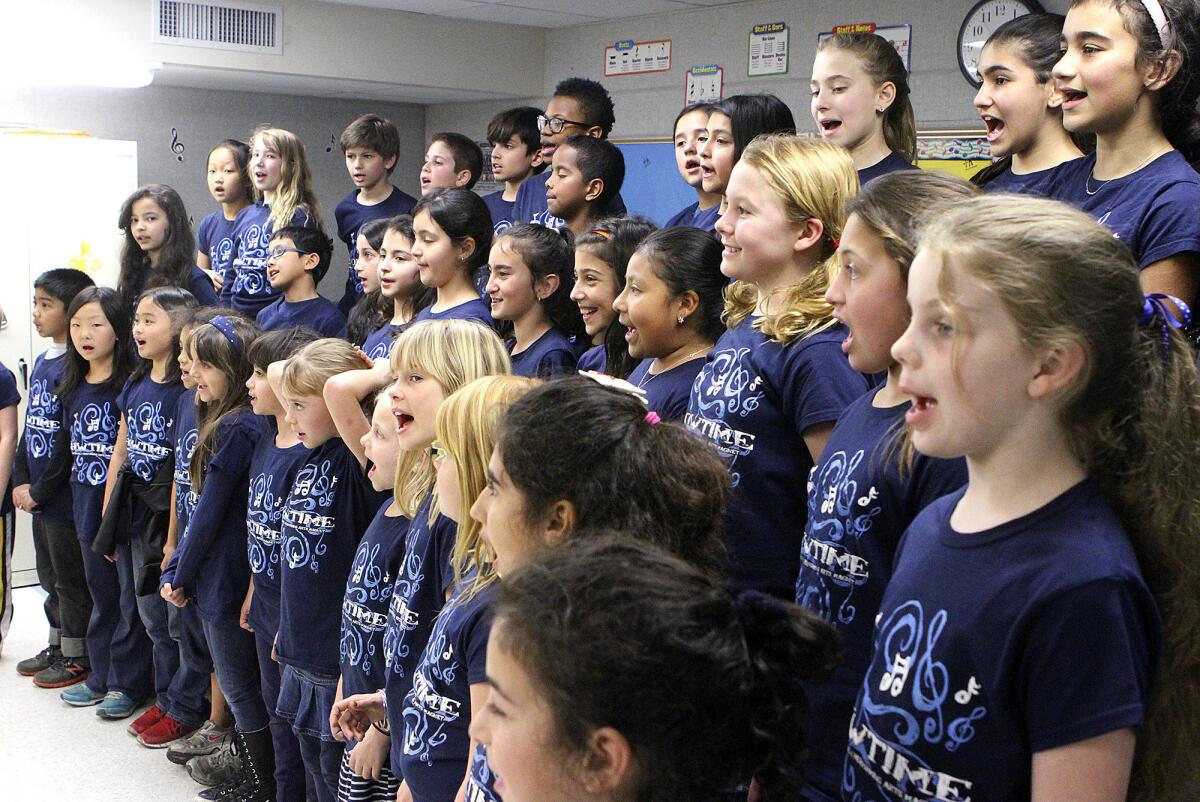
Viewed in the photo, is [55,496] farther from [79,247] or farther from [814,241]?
[814,241]

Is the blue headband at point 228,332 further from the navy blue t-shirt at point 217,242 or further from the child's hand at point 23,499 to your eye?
the child's hand at point 23,499

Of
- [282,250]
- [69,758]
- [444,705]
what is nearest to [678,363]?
[444,705]

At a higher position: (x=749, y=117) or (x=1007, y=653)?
(x=749, y=117)

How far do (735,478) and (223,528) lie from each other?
186 cm

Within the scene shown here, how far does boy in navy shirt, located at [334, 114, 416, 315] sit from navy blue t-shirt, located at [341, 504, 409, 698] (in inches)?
83.7

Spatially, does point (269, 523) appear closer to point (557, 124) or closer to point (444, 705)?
point (444, 705)

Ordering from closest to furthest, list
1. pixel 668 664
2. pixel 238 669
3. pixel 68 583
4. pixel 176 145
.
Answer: pixel 668 664 < pixel 238 669 < pixel 68 583 < pixel 176 145

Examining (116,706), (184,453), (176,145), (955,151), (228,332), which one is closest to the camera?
(228,332)

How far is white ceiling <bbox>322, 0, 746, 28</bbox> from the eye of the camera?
17.3 ft

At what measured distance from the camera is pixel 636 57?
561 centimetres

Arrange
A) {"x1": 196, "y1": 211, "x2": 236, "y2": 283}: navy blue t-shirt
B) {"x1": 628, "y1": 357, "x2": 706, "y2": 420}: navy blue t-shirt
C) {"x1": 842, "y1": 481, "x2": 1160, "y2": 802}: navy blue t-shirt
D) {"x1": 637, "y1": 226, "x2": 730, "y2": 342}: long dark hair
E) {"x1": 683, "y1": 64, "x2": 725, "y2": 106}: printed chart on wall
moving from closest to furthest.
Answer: {"x1": 842, "y1": 481, "x2": 1160, "y2": 802}: navy blue t-shirt → {"x1": 628, "y1": 357, "x2": 706, "y2": 420}: navy blue t-shirt → {"x1": 637, "y1": 226, "x2": 730, "y2": 342}: long dark hair → {"x1": 196, "y1": 211, "x2": 236, "y2": 283}: navy blue t-shirt → {"x1": 683, "y1": 64, "x2": 725, "y2": 106}: printed chart on wall

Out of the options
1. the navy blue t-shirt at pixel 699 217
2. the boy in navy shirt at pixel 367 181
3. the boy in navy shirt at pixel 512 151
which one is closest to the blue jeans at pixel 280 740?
the navy blue t-shirt at pixel 699 217

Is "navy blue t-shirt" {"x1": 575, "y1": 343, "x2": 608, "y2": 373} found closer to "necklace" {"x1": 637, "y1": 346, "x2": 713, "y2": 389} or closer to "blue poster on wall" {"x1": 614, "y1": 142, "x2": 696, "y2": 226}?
"necklace" {"x1": 637, "y1": 346, "x2": 713, "y2": 389}

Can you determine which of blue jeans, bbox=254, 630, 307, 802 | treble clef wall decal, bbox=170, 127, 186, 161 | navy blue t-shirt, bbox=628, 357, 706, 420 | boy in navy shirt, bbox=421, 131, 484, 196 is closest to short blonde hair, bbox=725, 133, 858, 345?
navy blue t-shirt, bbox=628, 357, 706, 420
